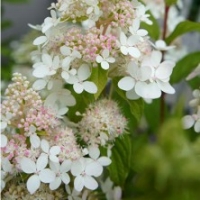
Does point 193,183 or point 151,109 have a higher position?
point 193,183

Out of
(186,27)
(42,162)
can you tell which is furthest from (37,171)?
(186,27)

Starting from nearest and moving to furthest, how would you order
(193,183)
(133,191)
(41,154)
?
1. (193,183)
2. (41,154)
3. (133,191)

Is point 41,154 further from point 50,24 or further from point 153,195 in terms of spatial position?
point 153,195

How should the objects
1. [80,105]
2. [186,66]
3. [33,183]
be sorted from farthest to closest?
1. [186,66]
2. [80,105]
3. [33,183]

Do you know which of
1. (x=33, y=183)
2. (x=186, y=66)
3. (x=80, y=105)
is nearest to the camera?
(x=33, y=183)

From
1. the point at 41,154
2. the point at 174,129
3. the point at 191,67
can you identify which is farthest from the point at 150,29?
the point at 174,129

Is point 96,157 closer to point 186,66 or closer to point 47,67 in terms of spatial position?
point 47,67

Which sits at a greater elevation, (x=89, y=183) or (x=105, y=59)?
(x=105, y=59)
